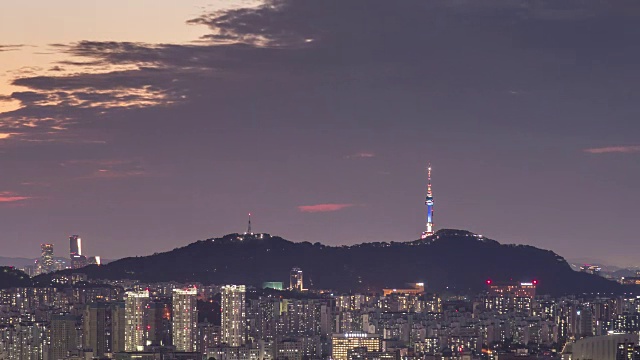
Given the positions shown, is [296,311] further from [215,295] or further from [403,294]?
[403,294]

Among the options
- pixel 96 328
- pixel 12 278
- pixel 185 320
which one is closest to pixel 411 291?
pixel 12 278

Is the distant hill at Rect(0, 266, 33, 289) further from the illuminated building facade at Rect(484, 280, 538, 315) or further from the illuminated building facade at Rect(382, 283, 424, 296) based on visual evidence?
the illuminated building facade at Rect(484, 280, 538, 315)

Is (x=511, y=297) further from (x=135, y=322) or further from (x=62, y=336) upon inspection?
(x=62, y=336)

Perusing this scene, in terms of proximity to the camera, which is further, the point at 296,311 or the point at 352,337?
the point at 296,311

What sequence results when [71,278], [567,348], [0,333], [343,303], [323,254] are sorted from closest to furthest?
1. [567,348]
2. [0,333]
3. [343,303]
4. [71,278]
5. [323,254]

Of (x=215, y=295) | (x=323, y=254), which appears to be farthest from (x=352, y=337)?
(x=323, y=254)

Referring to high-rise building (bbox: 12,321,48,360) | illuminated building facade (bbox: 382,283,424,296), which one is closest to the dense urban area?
high-rise building (bbox: 12,321,48,360)

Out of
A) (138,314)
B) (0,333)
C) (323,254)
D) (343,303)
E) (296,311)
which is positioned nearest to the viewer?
(0,333)
